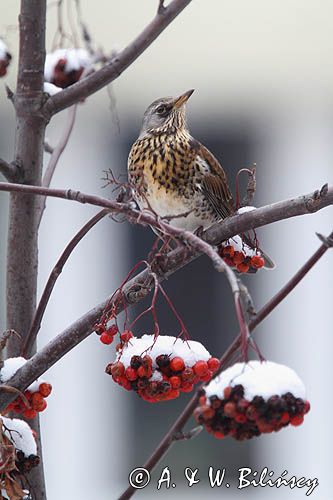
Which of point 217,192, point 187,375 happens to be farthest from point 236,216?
point 217,192

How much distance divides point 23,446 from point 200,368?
0.21 meters

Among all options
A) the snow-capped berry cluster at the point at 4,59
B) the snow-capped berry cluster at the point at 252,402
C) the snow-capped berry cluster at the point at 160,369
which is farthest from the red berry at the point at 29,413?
the snow-capped berry cluster at the point at 4,59

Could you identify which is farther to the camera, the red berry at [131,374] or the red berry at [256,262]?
the red berry at [256,262]

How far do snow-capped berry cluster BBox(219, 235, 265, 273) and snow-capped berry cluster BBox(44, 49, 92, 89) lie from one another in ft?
1.27

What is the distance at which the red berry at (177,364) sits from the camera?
3.80 feet

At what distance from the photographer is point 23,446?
1135 millimetres

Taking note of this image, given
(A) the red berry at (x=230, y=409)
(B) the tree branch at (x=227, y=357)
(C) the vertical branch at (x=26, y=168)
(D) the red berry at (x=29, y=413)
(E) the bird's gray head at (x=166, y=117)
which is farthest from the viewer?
(E) the bird's gray head at (x=166, y=117)

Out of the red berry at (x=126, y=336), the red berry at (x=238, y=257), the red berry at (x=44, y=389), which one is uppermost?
the red berry at (x=238, y=257)

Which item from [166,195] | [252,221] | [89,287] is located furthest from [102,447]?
[252,221]

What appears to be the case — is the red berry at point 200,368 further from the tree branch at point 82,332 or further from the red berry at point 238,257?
the red berry at point 238,257

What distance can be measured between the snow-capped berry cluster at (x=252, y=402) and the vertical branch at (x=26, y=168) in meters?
0.44

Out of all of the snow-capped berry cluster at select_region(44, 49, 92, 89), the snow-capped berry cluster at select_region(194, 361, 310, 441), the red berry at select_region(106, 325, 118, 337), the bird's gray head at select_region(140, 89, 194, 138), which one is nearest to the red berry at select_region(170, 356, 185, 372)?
the red berry at select_region(106, 325, 118, 337)

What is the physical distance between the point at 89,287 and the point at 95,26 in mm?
927

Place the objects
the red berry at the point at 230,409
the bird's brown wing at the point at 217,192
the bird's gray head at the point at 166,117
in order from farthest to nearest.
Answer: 1. the bird's gray head at the point at 166,117
2. the bird's brown wing at the point at 217,192
3. the red berry at the point at 230,409
